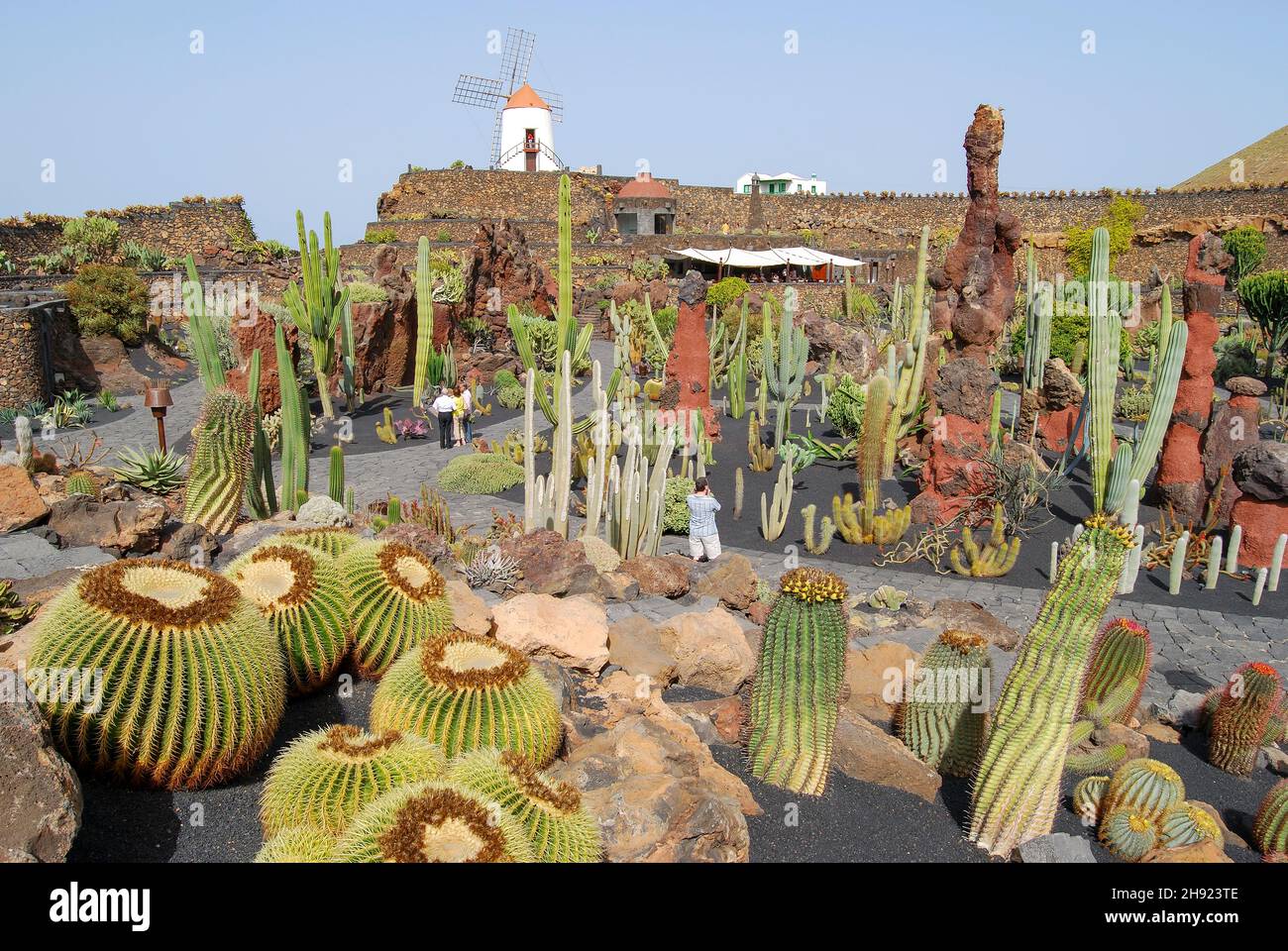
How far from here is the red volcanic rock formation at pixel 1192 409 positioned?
10.6m

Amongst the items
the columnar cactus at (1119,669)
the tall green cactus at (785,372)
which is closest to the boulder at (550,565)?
the columnar cactus at (1119,669)

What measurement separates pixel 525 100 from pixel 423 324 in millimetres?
32394

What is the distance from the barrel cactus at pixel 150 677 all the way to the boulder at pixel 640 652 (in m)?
2.42

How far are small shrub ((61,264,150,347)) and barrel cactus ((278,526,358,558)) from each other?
52.3ft

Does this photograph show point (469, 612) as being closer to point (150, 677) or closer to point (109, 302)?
point (150, 677)

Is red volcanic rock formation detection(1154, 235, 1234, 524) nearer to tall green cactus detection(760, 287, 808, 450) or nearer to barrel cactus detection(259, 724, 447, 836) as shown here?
tall green cactus detection(760, 287, 808, 450)

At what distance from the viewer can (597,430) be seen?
1052 centimetres

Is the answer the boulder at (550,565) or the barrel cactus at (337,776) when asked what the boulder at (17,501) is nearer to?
the boulder at (550,565)

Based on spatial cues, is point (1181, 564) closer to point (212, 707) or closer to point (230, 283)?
point (212, 707)

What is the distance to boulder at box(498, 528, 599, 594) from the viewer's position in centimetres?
736

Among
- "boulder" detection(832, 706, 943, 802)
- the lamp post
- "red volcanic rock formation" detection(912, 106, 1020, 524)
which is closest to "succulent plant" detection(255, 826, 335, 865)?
"boulder" detection(832, 706, 943, 802)
